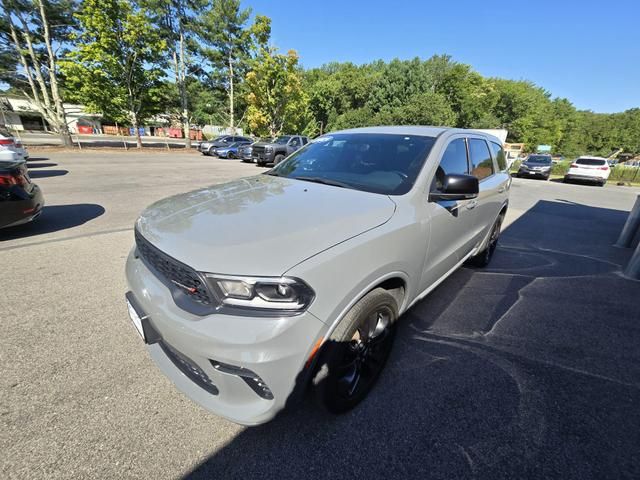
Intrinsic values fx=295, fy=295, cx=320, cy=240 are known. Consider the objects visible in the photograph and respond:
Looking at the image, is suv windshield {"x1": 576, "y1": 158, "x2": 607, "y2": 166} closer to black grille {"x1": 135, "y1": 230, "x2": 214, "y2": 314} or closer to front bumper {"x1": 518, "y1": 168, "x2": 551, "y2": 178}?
front bumper {"x1": 518, "y1": 168, "x2": 551, "y2": 178}

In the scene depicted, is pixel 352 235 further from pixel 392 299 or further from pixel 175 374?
pixel 175 374

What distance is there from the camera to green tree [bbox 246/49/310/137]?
25062 millimetres

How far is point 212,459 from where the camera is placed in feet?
5.29

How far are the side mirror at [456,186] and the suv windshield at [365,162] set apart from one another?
0.74 feet

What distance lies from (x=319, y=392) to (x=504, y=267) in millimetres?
4061

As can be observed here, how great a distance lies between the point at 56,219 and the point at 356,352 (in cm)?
626

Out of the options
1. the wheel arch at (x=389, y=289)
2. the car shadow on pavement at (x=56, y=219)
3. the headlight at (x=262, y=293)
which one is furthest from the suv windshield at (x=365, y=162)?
the car shadow on pavement at (x=56, y=219)

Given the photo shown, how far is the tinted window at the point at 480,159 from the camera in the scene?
3305 millimetres

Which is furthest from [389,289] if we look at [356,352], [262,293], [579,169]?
[579,169]

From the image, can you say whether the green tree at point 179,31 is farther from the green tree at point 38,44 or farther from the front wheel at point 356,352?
the front wheel at point 356,352

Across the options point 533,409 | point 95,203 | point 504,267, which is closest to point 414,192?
point 533,409

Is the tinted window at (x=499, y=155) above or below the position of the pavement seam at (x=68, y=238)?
above

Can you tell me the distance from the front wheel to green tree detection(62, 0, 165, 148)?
24397 mm

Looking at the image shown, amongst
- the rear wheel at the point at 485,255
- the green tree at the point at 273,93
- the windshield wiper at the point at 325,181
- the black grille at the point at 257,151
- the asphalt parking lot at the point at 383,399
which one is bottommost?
the asphalt parking lot at the point at 383,399
